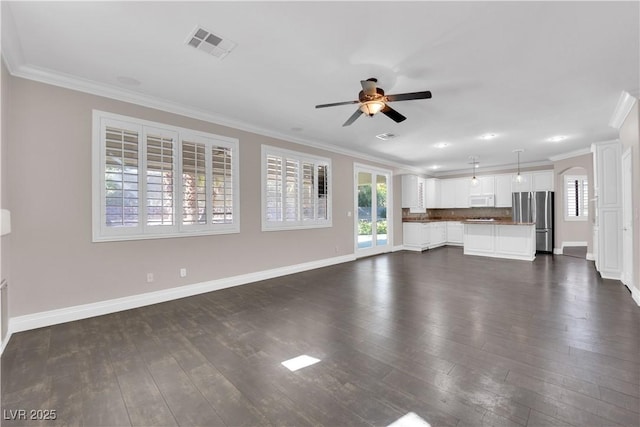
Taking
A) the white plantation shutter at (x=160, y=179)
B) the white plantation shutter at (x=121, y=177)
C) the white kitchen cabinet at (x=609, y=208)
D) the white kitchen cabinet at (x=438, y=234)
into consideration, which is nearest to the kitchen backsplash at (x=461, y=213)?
the white kitchen cabinet at (x=438, y=234)

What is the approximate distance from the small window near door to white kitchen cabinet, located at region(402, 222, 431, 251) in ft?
14.8

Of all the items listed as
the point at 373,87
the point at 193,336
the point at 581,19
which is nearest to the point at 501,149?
the point at 581,19

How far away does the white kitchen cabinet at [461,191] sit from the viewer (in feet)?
31.3

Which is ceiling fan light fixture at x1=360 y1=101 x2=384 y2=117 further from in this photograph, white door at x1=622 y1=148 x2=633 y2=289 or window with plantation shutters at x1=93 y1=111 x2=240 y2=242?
white door at x1=622 y1=148 x2=633 y2=289

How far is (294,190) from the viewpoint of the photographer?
5.56 meters

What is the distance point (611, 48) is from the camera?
2.59 m

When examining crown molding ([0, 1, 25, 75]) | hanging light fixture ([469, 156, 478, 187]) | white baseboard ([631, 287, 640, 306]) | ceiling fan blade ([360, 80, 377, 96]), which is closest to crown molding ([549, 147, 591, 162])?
hanging light fixture ([469, 156, 478, 187])

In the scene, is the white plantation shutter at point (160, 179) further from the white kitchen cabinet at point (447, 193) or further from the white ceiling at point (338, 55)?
the white kitchen cabinet at point (447, 193)

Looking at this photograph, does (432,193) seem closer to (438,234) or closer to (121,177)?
(438,234)

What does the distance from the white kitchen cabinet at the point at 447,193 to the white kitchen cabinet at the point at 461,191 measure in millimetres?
67

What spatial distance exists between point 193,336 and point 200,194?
2.16m

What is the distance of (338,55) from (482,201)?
842cm

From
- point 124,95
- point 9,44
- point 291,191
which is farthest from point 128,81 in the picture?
point 291,191

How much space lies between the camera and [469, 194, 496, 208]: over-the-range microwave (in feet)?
29.6
